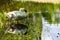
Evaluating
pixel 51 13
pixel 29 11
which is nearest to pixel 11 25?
pixel 29 11

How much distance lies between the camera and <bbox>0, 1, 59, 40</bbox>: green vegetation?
26.3 inches

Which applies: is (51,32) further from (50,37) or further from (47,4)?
(47,4)

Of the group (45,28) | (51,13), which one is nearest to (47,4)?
(51,13)

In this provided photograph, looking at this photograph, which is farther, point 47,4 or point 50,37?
point 47,4

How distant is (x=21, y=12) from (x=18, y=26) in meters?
0.10

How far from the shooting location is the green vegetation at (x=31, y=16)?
668mm

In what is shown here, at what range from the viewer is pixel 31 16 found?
2.46 ft

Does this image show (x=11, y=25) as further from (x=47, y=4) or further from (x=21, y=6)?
(x=47, y=4)

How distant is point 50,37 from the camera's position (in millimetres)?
676

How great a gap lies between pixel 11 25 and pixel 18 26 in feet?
0.13

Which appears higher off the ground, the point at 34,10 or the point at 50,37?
the point at 34,10

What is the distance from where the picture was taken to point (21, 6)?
2.60 ft

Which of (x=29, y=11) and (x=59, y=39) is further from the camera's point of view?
(x=29, y=11)

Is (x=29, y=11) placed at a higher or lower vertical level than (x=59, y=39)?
higher
